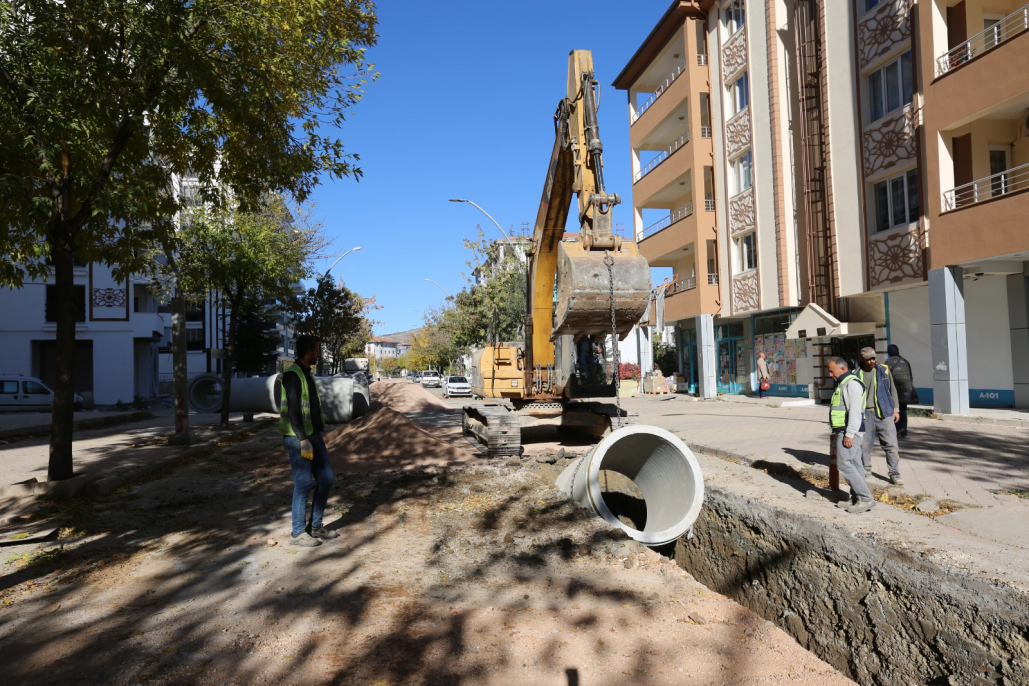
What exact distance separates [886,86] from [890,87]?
0.37ft

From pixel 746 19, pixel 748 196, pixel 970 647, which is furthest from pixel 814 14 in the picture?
pixel 970 647

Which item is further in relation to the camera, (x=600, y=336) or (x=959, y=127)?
(x=959, y=127)

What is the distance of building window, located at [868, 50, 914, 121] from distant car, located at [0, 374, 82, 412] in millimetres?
28145

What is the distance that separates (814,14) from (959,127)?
7.30m

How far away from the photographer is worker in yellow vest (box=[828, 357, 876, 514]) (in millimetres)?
6223

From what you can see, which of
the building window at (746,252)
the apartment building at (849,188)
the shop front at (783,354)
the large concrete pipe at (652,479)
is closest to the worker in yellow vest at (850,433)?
the large concrete pipe at (652,479)

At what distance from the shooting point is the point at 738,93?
961 inches

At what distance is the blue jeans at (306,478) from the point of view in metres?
5.84

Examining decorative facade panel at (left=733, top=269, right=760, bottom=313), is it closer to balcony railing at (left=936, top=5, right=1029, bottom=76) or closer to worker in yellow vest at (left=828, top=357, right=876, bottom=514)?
balcony railing at (left=936, top=5, right=1029, bottom=76)

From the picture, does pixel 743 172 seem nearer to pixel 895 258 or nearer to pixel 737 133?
pixel 737 133

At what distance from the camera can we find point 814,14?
19859mm

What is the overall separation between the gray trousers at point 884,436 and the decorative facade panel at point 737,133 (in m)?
18.1

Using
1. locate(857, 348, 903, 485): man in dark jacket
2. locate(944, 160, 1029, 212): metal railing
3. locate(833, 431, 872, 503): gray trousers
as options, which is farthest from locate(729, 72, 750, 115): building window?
locate(833, 431, 872, 503): gray trousers

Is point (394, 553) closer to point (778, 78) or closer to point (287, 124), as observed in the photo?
point (287, 124)
